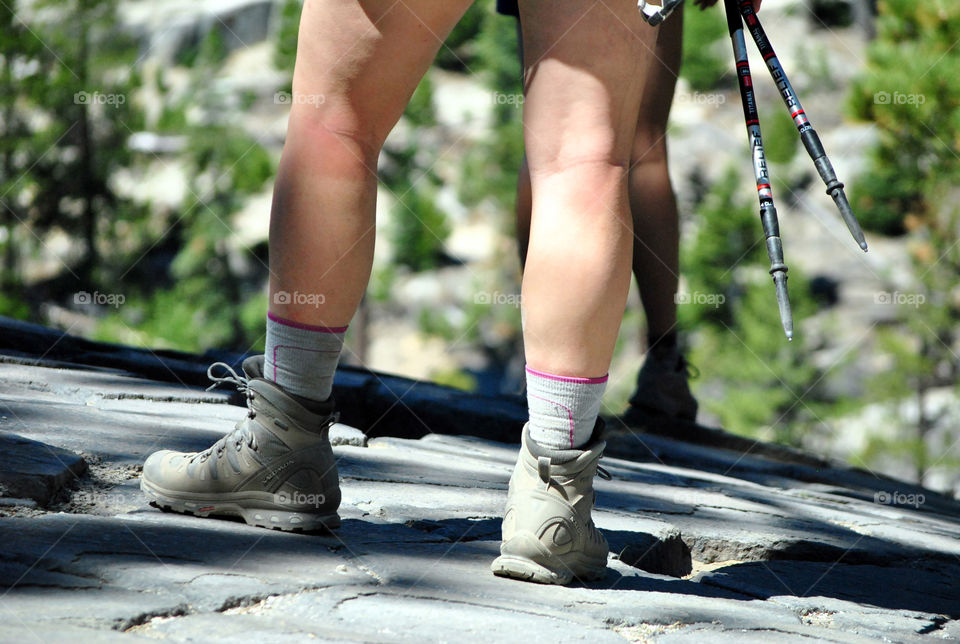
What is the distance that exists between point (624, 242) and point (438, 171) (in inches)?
1146

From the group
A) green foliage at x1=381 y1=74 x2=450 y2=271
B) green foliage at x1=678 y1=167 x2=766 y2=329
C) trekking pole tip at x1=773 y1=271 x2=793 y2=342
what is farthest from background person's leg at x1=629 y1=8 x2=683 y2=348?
green foliage at x1=381 y1=74 x2=450 y2=271

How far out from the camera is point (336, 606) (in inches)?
49.0

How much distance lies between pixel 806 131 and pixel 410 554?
3.01 feet

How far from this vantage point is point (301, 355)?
1564 mm

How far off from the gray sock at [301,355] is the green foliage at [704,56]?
28787mm

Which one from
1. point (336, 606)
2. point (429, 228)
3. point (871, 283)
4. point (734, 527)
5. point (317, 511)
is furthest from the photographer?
point (429, 228)

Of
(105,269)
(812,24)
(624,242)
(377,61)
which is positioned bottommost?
(105,269)

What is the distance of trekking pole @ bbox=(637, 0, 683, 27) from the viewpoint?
135 centimetres

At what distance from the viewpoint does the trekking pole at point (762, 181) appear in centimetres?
140

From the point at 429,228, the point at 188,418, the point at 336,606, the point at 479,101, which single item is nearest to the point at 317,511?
the point at 336,606

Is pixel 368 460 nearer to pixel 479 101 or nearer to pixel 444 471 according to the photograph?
pixel 444 471

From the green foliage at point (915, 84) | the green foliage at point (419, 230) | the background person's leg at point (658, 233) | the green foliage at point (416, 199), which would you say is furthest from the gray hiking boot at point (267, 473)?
the green foliage at point (419, 230)

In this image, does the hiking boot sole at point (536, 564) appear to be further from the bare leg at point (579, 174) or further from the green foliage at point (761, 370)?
the green foliage at point (761, 370)

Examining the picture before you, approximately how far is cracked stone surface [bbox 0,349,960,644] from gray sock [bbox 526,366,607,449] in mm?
228
